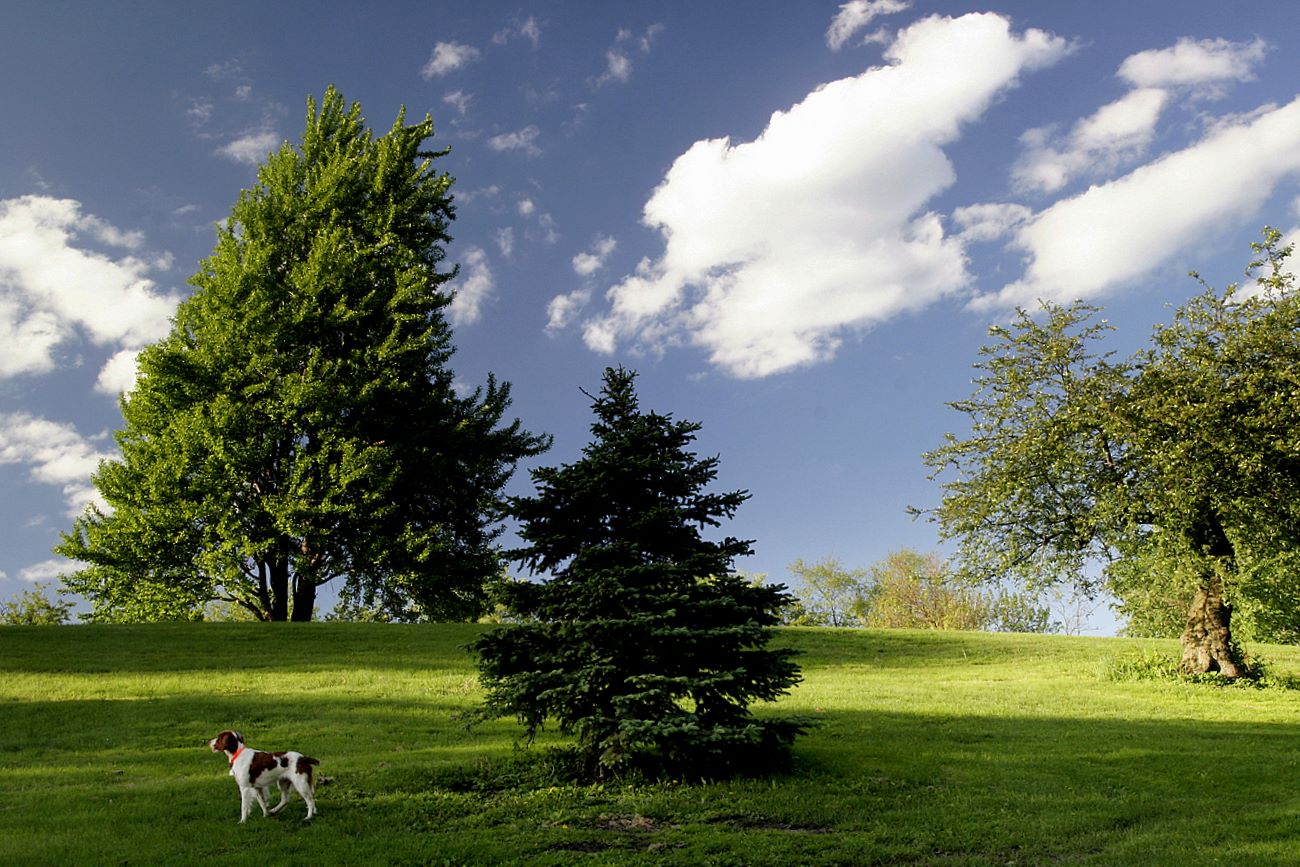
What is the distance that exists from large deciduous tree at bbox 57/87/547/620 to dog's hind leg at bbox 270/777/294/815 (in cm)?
2070

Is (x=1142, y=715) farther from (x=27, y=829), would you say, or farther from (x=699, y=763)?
(x=27, y=829)

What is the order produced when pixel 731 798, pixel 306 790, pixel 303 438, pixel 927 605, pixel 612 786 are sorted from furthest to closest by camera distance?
pixel 927 605
pixel 303 438
pixel 612 786
pixel 731 798
pixel 306 790

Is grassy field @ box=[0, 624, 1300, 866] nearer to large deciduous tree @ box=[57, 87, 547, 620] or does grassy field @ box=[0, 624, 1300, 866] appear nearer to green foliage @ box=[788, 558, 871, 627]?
large deciduous tree @ box=[57, 87, 547, 620]

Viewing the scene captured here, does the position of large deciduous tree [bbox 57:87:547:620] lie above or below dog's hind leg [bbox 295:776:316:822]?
above

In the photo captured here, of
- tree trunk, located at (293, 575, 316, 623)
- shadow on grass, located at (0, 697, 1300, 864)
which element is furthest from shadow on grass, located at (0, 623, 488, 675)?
shadow on grass, located at (0, 697, 1300, 864)

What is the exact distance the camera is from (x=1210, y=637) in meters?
27.0

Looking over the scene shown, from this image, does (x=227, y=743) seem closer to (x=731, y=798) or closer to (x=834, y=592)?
(x=731, y=798)

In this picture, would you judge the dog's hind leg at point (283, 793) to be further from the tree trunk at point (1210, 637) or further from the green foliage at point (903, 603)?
the green foliage at point (903, 603)

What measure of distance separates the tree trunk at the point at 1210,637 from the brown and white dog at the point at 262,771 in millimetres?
26329

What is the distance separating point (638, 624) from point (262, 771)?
5.40m

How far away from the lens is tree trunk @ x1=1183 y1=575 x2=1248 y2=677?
26.6 meters

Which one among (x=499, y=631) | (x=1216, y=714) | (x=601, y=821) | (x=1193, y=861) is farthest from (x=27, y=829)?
(x=1216, y=714)

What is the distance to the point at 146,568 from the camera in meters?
34.4

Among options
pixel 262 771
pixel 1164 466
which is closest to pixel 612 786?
pixel 262 771
